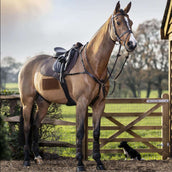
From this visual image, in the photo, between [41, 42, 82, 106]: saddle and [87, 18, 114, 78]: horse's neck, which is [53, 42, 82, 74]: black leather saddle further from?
[87, 18, 114, 78]: horse's neck

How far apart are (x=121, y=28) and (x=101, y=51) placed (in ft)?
2.10

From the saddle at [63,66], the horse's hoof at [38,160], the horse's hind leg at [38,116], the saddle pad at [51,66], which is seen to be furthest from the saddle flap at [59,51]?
the horse's hoof at [38,160]

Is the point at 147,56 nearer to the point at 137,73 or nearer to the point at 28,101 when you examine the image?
the point at 137,73

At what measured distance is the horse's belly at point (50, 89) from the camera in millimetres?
5781

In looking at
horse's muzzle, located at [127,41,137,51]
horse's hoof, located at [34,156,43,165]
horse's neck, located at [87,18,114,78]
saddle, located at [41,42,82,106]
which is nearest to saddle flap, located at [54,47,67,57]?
saddle, located at [41,42,82,106]

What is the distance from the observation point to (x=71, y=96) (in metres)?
5.60

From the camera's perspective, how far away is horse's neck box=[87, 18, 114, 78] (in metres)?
5.27

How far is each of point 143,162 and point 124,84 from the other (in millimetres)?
21494

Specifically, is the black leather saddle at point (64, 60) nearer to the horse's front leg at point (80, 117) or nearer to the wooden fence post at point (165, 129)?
the horse's front leg at point (80, 117)

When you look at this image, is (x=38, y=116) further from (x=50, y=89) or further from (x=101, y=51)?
(x=101, y=51)

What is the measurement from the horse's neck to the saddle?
41 centimetres

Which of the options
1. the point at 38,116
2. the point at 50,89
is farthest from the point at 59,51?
the point at 38,116

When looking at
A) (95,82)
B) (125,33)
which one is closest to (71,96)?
(95,82)

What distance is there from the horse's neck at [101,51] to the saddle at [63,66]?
1.35 feet
